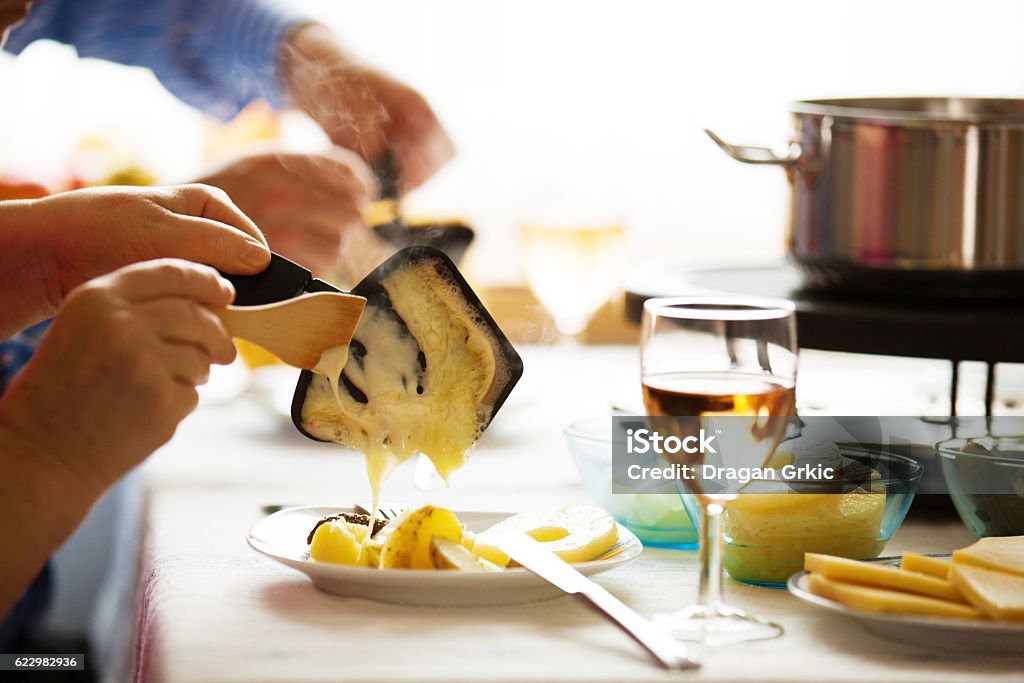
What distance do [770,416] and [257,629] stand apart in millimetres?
380

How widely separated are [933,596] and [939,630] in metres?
0.04

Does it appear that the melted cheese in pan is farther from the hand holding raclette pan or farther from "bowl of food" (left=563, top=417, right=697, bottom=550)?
"bowl of food" (left=563, top=417, right=697, bottom=550)

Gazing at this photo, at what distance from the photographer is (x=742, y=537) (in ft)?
3.28

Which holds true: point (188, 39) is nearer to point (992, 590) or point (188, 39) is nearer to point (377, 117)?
point (377, 117)

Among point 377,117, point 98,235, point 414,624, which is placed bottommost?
point 414,624

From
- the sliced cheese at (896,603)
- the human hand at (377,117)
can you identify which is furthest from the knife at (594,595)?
the human hand at (377,117)

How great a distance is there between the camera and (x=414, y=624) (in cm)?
88

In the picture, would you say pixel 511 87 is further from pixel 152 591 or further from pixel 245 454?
pixel 152 591

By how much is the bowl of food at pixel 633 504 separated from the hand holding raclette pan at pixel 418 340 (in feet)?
0.50

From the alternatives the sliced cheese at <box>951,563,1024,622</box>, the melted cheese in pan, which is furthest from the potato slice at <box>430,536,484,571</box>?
the sliced cheese at <box>951,563,1024,622</box>

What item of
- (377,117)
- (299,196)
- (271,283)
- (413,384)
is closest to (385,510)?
(413,384)

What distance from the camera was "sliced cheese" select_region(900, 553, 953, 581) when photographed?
88 centimetres

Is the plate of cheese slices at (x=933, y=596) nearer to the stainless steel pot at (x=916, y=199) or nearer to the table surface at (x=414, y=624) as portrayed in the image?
the table surface at (x=414, y=624)

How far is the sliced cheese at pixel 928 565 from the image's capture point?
877mm
